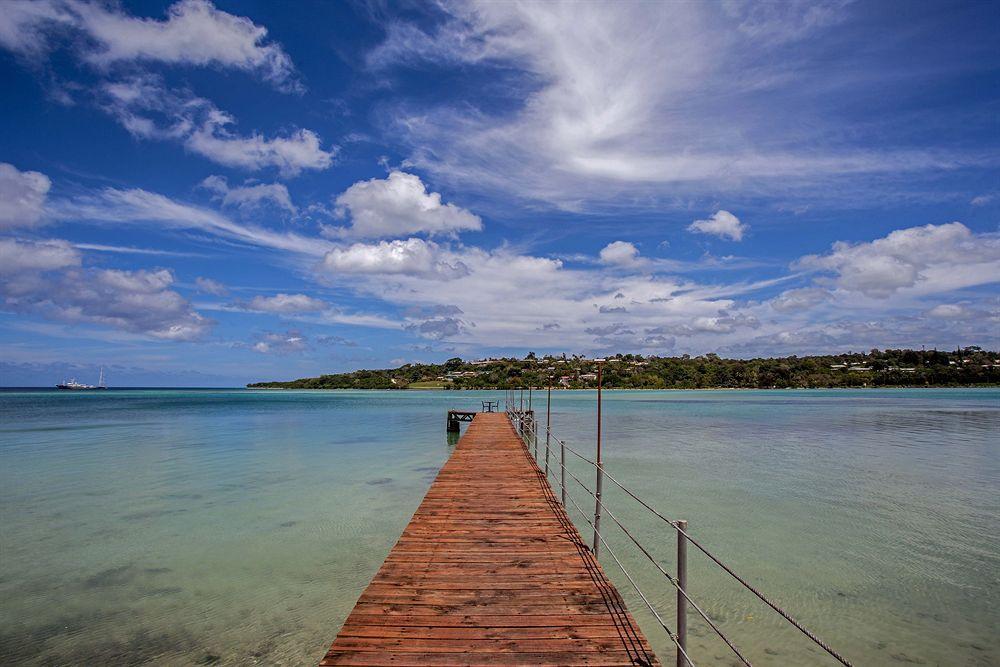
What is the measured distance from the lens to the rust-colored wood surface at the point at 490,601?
4102 mm

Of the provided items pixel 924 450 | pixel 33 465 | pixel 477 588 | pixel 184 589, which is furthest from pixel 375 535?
pixel 924 450

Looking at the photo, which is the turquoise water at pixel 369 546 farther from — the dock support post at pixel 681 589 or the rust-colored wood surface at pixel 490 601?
the dock support post at pixel 681 589

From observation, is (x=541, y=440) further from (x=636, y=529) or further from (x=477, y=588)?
Result: (x=477, y=588)

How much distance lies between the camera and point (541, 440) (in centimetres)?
2855

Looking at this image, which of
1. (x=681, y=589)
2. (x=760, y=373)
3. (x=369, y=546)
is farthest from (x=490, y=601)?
(x=760, y=373)

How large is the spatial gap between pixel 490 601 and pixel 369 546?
598 centimetres

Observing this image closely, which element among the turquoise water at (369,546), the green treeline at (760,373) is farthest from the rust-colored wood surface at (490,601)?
the green treeline at (760,373)

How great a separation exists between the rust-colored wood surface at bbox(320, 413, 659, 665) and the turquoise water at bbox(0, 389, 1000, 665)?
1670 millimetres

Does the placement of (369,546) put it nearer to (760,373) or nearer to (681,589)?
(681,589)

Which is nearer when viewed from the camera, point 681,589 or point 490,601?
point 681,589

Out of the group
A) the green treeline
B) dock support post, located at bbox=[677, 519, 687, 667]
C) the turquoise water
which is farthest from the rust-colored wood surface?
the green treeline

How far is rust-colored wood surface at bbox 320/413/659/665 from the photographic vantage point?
4.10m

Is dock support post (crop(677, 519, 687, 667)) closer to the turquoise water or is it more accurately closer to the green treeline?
the turquoise water

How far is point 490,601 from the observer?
5047 millimetres
